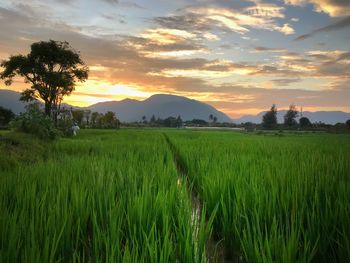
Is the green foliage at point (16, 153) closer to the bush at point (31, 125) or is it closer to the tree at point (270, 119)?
the bush at point (31, 125)

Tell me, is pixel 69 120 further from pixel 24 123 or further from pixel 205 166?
pixel 205 166

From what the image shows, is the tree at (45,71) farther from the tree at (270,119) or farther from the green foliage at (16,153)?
the tree at (270,119)

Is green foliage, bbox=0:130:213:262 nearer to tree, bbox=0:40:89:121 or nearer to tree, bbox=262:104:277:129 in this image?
tree, bbox=0:40:89:121

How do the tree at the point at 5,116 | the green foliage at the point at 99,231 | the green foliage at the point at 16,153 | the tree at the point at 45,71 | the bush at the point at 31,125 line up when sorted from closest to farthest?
1. the green foliage at the point at 99,231
2. the green foliage at the point at 16,153
3. the bush at the point at 31,125
4. the tree at the point at 45,71
5. the tree at the point at 5,116

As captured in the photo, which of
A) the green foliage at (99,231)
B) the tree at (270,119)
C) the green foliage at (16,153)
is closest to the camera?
the green foliage at (99,231)

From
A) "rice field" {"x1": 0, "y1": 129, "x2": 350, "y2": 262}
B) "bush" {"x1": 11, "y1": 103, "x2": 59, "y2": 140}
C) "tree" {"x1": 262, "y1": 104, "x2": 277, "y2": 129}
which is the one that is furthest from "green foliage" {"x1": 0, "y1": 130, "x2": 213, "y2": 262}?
"tree" {"x1": 262, "y1": 104, "x2": 277, "y2": 129}

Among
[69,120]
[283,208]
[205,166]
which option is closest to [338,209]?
[283,208]

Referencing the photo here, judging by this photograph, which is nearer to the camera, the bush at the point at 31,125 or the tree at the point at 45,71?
the bush at the point at 31,125

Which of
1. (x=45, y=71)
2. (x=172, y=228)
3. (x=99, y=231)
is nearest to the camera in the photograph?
(x=99, y=231)

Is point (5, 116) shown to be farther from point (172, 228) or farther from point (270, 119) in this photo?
point (270, 119)

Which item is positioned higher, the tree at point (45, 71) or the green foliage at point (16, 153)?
the tree at point (45, 71)

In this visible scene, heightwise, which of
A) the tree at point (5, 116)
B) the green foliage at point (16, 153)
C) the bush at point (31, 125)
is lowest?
the green foliage at point (16, 153)

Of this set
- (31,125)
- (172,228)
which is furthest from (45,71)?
(172,228)

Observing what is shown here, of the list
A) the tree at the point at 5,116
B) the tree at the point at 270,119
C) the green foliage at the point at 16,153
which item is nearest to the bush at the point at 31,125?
the green foliage at the point at 16,153
